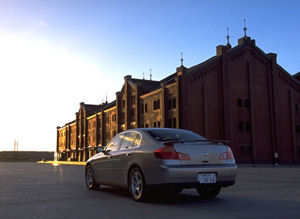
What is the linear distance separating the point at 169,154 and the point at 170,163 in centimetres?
17

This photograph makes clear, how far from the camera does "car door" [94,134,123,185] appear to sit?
27.2 ft

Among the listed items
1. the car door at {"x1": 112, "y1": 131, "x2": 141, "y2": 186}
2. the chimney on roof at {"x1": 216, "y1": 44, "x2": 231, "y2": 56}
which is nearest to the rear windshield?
the car door at {"x1": 112, "y1": 131, "x2": 141, "y2": 186}

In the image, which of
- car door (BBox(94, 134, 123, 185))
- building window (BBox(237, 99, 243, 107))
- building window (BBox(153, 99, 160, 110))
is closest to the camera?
car door (BBox(94, 134, 123, 185))

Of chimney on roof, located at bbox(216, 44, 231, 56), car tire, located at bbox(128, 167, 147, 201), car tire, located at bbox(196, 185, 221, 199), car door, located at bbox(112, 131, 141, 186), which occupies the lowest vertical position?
car tire, located at bbox(196, 185, 221, 199)

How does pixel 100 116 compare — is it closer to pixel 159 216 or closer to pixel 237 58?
pixel 237 58

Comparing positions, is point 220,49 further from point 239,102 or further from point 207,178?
point 207,178

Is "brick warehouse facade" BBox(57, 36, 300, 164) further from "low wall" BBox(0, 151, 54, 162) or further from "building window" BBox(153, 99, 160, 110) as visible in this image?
"low wall" BBox(0, 151, 54, 162)

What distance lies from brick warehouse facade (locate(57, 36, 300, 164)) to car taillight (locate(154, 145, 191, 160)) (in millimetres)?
30077

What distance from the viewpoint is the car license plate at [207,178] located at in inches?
257

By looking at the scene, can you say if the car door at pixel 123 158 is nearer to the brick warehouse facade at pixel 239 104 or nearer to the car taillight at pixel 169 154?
the car taillight at pixel 169 154

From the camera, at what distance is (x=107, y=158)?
847 cm

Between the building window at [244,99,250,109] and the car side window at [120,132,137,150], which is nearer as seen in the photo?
the car side window at [120,132,137,150]

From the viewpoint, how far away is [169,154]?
21.2 feet

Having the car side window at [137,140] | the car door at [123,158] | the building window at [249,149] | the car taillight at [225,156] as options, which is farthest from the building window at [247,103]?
the car side window at [137,140]
